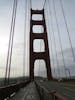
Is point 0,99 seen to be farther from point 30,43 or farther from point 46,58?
point 30,43

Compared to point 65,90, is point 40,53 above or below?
above

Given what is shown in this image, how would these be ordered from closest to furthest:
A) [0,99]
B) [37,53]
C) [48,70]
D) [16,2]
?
[0,99]
[16,2]
[48,70]
[37,53]

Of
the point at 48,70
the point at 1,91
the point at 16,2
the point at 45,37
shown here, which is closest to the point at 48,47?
the point at 45,37

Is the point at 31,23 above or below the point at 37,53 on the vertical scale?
above

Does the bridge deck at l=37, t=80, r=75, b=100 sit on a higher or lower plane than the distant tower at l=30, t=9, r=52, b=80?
lower

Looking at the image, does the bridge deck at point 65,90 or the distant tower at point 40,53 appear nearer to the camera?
the bridge deck at point 65,90

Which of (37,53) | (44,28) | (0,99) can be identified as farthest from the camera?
(44,28)

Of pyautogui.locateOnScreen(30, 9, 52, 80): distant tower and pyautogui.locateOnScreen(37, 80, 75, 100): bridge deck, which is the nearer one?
pyautogui.locateOnScreen(37, 80, 75, 100): bridge deck

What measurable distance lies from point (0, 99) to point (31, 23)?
43.1 metres

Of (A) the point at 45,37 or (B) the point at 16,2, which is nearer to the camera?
(B) the point at 16,2

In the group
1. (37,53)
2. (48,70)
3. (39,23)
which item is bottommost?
(48,70)

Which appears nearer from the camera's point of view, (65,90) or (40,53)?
(65,90)

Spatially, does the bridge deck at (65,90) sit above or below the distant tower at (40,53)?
below

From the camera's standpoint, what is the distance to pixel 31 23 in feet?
168
